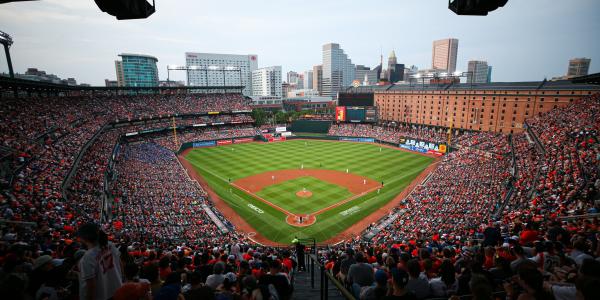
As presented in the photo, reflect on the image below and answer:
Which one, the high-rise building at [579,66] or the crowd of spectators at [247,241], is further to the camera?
the high-rise building at [579,66]

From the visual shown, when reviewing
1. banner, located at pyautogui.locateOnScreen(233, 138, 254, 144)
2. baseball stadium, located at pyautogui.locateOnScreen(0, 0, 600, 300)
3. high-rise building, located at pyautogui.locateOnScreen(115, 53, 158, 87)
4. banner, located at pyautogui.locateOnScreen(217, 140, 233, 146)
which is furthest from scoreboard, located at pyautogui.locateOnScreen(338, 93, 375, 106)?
high-rise building, located at pyautogui.locateOnScreen(115, 53, 158, 87)

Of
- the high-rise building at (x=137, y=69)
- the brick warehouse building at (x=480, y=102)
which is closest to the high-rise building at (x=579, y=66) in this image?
the brick warehouse building at (x=480, y=102)

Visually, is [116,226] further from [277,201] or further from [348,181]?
[348,181]

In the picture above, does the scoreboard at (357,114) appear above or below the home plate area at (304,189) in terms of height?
above

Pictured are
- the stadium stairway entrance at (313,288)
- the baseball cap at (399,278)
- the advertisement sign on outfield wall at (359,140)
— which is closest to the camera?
the baseball cap at (399,278)

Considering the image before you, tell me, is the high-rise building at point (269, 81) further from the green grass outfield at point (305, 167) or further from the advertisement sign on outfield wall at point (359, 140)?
the green grass outfield at point (305, 167)

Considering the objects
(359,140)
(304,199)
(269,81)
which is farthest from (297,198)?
(269,81)

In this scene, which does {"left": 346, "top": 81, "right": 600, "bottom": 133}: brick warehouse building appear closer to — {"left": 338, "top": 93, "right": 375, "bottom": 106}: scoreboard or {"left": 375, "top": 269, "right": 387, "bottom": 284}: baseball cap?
{"left": 338, "top": 93, "right": 375, "bottom": 106}: scoreboard

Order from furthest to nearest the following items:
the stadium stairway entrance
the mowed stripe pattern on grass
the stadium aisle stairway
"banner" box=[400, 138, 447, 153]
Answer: "banner" box=[400, 138, 447, 153] < the mowed stripe pattern on grass < the stadium aisle stairway < the stadium stairway entrance
